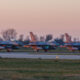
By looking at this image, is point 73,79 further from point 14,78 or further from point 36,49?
point 36,49

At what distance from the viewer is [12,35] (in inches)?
6068

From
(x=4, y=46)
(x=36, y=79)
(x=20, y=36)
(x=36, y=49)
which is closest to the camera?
(x=36, y=79)

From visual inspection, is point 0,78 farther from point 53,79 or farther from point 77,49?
point 77,49

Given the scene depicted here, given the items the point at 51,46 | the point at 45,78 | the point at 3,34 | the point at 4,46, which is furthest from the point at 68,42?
the point at 3,34

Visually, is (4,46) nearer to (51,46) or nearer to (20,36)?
(51,46)

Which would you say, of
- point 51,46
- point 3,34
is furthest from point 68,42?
point 3,34

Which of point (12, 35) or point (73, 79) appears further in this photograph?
point (12, 35)

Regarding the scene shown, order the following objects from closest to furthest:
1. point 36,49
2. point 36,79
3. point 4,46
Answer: point 36,79 < point 36,49 < point 4,46

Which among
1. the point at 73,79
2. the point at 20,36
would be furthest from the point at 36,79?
the point at 20,36

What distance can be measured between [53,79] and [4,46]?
2497 inches

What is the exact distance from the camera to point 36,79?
730 inches

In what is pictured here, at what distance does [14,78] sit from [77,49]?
5995 cm

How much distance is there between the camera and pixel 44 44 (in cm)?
7994

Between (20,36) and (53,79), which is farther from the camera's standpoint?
(20,36)
